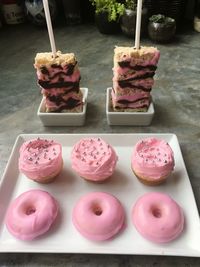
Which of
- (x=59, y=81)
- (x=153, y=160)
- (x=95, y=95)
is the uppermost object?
(x=59, y=81)

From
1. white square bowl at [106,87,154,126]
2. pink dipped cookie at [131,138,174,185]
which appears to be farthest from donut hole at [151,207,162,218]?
white square bowl at [106,87,154,126]

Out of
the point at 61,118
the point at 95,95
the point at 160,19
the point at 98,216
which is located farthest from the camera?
the point at 160,19

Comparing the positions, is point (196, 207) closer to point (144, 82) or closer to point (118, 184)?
point (118, 184)

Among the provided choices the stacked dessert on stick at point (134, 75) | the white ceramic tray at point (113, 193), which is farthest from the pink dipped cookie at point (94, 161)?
the stacked dessert on stick at point (134, 75)

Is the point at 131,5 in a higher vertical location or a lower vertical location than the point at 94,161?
higher

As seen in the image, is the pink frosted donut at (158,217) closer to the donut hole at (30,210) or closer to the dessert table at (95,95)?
the dessert table at (95,95)

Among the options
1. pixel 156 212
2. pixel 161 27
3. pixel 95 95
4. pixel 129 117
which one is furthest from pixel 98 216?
pixel 161 27

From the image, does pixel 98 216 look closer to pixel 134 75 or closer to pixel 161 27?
pixel 134 75
